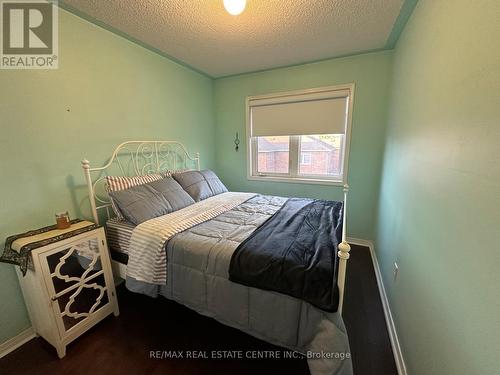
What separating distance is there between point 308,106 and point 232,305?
2.67 m

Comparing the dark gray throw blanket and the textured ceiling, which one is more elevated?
the textured ceiling

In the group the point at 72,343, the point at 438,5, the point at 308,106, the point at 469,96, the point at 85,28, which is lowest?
the point at 72,343

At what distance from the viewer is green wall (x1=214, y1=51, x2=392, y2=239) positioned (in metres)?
2.59

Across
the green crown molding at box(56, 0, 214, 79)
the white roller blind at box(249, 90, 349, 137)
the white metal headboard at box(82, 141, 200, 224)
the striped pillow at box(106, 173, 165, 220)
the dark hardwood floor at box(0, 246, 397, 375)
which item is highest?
the green crown molding at box(56, 0, 214, 79)

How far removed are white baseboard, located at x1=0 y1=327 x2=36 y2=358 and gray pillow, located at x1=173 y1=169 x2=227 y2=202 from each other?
1.65 meters

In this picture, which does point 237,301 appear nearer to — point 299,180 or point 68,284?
point 68,284

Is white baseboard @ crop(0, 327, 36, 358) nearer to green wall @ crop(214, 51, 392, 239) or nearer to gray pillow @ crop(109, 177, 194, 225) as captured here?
gray pillow @ crop(109, 177, 194, 225)

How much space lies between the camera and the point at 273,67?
9.68 feet

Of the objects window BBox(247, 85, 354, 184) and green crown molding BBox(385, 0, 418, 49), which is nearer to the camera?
green crown molding BBox(385, 0, 418, 49)

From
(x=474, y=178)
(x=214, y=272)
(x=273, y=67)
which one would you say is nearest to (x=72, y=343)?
(x=214, y=272)

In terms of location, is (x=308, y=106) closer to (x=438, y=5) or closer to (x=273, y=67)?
(x=273, y=67)

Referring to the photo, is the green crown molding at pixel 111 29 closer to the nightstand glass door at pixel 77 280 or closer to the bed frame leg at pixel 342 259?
the nightstand glass door at pixel 77 280

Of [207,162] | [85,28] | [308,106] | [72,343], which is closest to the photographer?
[72,343]

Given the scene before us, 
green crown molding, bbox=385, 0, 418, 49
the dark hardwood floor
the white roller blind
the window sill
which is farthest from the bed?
green crown molding, bbox=385, 0, 418, 49
